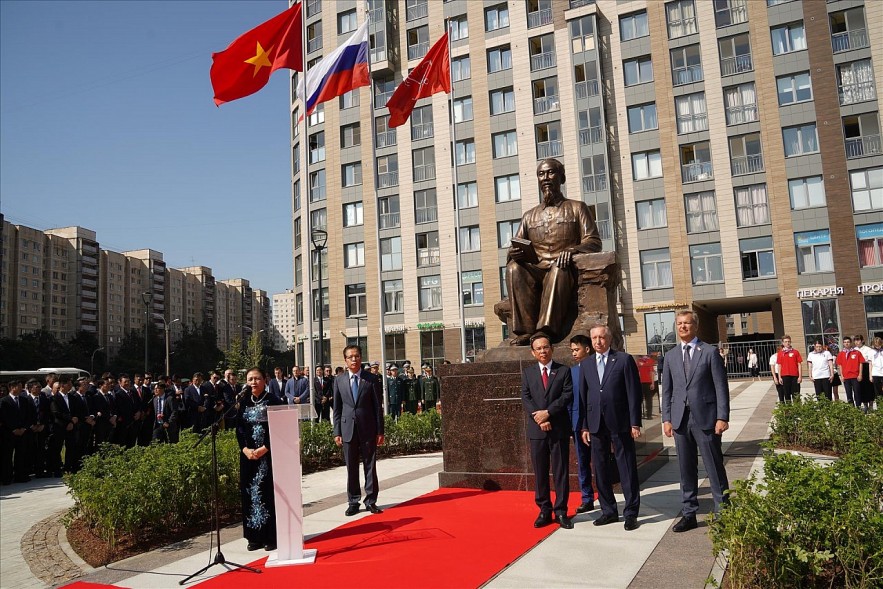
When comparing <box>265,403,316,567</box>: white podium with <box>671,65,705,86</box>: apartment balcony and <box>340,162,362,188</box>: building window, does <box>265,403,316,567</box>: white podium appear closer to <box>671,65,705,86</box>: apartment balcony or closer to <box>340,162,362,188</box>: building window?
<box>671,65,705,86</box>: apartment balcony

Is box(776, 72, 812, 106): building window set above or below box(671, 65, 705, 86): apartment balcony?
below

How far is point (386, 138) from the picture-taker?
4253cm

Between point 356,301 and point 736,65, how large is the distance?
26.8 m

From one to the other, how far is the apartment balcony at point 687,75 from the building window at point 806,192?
303 inches

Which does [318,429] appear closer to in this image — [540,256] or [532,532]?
[540,256]

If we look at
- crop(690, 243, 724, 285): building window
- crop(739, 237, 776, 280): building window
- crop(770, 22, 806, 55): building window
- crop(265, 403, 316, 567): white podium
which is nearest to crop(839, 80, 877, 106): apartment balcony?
crop(770, 22, 806, 55): building window

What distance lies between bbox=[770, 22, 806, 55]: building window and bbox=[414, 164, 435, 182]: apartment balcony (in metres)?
20.3

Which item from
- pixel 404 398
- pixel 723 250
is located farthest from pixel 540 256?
pixel 723 250

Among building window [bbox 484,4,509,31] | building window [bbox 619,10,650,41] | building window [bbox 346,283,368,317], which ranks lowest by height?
building window [bbox 346,283,368,317]

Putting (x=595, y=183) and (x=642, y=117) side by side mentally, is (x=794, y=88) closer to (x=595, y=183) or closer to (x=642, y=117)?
(x=642, y=117)

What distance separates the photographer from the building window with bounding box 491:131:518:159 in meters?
38.9

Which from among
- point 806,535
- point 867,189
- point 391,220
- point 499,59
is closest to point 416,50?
point 499,59

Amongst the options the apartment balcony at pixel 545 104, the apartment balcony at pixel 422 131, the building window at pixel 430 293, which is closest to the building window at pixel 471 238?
the building window at pixel 430 293

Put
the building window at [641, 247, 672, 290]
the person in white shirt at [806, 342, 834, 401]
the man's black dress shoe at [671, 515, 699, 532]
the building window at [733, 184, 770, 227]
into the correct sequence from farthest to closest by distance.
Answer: the building window at [641, 247, 672, 290]
the building window at [733, 184, 770, 227]
the person in white shirt at [806, 342, 834, 401]
the man's black dress shoe at [671, 515, 699, 532]
